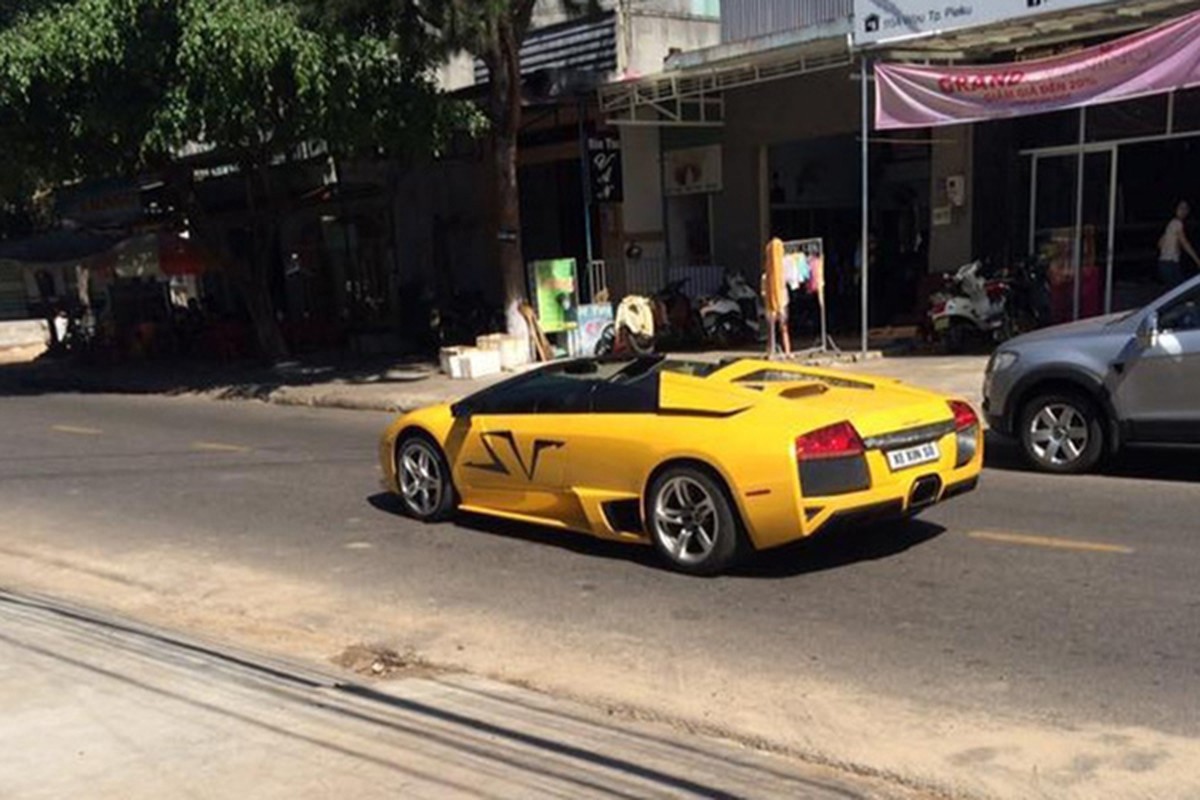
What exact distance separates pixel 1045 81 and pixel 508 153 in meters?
8.27

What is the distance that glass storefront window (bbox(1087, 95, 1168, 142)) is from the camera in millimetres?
15305

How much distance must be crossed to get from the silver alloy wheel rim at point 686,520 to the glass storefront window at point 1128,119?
39.4ft

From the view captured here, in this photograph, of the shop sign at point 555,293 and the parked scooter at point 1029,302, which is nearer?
the parked scooter at point 1029,302

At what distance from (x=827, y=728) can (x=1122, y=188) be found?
13847 mm

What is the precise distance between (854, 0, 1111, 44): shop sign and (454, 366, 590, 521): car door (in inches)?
388

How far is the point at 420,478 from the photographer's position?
845cm

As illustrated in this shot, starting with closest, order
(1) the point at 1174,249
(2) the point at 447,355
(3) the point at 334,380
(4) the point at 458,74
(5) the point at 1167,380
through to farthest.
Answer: (5) the point at 1167,380 → (1) the point at 1174,249 → (2) the point at 447,355 → (3) the point at 334,380 → (4) the point at 458,74

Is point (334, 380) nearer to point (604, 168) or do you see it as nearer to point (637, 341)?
point (637, 341)

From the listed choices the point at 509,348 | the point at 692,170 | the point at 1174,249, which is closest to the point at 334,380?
the point at 509,348

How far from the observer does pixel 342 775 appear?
407cm

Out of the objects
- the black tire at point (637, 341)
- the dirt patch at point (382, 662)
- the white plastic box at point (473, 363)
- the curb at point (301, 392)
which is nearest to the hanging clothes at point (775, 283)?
the curb at point (301, 392)

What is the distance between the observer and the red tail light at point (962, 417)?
6.89 meters

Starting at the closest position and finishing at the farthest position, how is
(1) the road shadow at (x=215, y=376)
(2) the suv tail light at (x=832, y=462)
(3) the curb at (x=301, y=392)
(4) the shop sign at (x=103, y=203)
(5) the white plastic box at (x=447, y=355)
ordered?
(2) the suv tail light at (x=832, y=462)
(3) the curb at (x=301, y=392)
(5) the white plastic box at (x=447, y=355)
(1) the road shadow at (x=215, y=376)
(4) the shop sign at (x=103, y=203)

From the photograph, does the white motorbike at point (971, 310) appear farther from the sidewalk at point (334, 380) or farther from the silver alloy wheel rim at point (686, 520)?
the silver alloy wheel rim at point (686, 520)
